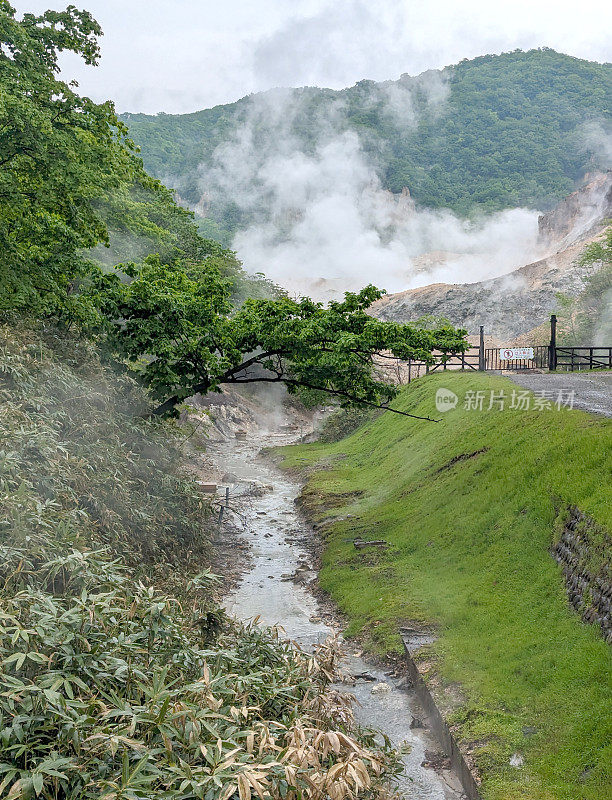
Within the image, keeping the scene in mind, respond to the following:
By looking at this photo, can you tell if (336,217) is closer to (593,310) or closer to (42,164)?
(593,310)

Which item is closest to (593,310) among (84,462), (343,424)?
(343,424)

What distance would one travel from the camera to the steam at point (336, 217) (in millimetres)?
113250


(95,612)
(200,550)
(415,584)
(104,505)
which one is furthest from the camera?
(200,550)

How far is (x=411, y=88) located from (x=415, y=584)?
6232 inches

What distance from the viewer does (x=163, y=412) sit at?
56.3ft

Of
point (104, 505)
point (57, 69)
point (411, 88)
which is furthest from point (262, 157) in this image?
point (104, 505)

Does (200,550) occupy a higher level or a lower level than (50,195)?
lower

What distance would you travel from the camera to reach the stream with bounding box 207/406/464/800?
8484 millimetres

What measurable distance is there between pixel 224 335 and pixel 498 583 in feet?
29.9

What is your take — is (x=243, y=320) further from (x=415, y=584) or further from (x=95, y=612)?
(x=95, y=612)

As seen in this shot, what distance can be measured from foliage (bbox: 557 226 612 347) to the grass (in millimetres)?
31708

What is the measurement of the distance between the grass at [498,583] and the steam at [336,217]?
87.2 metres

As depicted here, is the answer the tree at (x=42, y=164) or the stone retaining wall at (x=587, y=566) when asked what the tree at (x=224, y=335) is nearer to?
the tree at (x=42, y=164)

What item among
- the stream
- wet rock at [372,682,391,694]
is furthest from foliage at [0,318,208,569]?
wet rock at [372,682,391,694]
